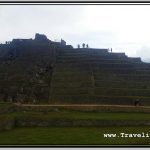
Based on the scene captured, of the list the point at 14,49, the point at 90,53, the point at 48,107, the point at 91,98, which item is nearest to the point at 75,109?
the point at 48,107

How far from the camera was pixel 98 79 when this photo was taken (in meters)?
36.6

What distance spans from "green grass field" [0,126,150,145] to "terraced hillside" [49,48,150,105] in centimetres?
1097

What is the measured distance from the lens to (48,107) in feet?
88.9

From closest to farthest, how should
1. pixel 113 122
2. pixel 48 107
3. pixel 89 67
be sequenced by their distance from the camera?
pixel 113 122 → pixel 48 107 → pixel 89 67

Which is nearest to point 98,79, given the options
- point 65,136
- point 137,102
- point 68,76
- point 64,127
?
point 68,76

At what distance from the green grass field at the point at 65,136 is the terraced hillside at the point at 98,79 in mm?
10966

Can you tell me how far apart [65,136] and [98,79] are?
63.5 ft

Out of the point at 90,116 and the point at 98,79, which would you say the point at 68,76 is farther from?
the point at 90,116

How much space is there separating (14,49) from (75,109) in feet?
68.2

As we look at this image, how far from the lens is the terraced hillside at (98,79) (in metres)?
31.8

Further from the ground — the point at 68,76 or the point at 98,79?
the point at 68,76

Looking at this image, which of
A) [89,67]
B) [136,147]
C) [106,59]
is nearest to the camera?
[136,147]

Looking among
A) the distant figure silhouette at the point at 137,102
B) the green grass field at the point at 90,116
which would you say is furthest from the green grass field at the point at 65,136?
the distant figure silhouette at the point at 137,102

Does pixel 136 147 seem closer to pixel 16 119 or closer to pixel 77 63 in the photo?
pixel 16 119
